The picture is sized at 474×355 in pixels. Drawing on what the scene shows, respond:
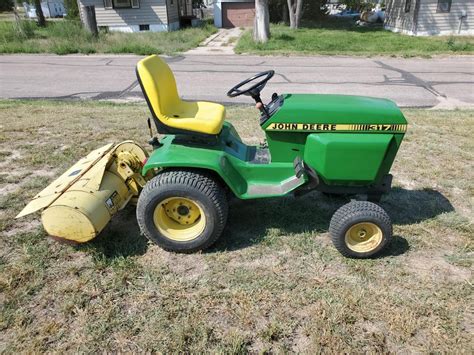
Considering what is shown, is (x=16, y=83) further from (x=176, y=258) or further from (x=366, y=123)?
(x=366, y=123)

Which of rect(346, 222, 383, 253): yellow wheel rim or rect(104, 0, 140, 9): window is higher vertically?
rect(104, 0, 140, 9): window

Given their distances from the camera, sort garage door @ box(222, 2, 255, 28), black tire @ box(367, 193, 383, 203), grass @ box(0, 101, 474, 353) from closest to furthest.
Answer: grass @ box(0, 101, 474, 353) < black tire @ box(367, 193, 383, 203) < garage door @ box(222, 2, 255, 28)

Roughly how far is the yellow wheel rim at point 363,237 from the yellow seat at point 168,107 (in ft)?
4.00

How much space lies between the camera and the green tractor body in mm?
2748

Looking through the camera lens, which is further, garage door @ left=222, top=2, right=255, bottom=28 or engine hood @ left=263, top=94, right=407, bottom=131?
garage door @ left=222, top=2, right=255, bottom=28

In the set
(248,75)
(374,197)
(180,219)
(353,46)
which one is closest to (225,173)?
(180,219)

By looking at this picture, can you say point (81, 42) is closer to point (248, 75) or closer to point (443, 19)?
point (248, 75)

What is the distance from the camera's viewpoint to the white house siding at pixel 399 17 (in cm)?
1816

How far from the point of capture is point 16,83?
8727mm

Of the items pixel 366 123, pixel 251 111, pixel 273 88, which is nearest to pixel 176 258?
pixel 366 123

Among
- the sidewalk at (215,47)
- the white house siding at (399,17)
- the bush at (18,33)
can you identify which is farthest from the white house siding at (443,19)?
the bush at (18,33)

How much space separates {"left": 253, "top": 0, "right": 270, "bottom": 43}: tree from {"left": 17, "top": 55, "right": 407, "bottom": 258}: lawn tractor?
12.1m

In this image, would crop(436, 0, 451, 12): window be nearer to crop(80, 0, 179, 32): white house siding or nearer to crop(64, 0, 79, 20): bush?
crop(80, 0, 179, 32): white house siding

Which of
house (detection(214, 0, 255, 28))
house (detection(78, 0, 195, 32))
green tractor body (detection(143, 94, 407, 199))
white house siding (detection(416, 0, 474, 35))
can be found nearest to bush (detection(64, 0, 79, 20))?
house (detection(78, 0, 195, 32))
